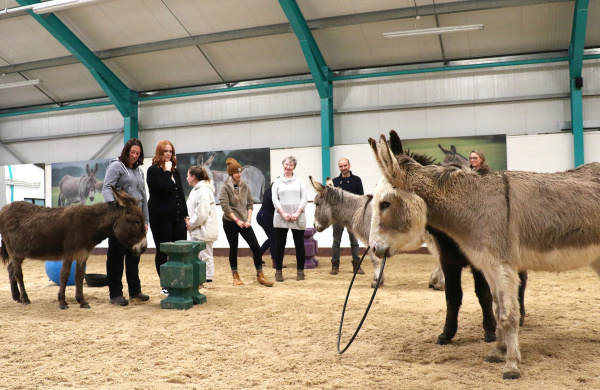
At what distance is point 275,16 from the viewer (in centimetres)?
1079

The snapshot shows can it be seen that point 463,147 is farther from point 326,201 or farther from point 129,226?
point 129,226

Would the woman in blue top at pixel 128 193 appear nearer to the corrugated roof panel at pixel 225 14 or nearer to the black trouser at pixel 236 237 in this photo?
the black trouser at pixel 236 237

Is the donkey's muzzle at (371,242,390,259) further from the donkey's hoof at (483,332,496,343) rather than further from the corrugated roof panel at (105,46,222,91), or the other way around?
the corrugated roof panel at (105,46,222,91)

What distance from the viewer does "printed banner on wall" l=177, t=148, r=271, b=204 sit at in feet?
40.3

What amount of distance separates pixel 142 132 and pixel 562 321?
1256 cm

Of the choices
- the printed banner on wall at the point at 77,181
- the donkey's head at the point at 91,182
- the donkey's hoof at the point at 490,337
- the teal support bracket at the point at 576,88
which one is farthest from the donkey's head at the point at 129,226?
the donkey's head at the point at 91,182

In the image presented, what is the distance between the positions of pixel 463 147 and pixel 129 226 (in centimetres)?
856

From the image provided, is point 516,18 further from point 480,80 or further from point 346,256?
point 346,256

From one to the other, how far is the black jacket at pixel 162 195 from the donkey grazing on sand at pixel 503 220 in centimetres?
324

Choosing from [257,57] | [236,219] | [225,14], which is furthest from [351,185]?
[257,57]

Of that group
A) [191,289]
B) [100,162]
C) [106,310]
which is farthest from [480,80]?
[100,162]

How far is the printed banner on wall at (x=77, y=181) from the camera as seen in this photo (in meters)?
13.7

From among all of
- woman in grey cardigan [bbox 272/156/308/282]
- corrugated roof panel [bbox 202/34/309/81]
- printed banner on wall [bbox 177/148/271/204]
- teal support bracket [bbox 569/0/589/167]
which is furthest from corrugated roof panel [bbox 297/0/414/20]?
woman in grey cardigan [bbox 272/156/308/282]

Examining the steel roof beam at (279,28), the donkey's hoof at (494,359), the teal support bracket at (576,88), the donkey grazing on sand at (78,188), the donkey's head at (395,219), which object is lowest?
the donkey's hoof at (494,359)
